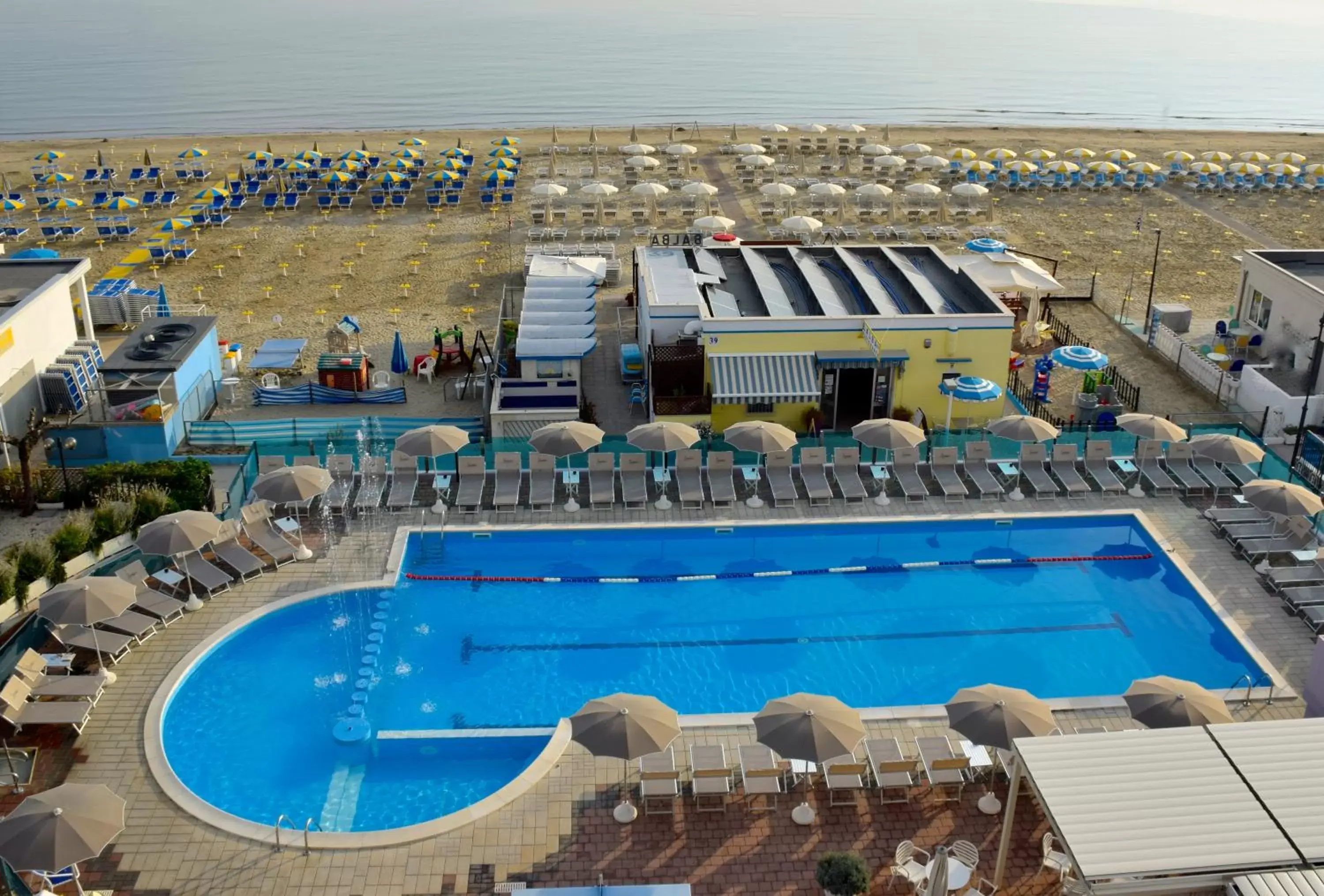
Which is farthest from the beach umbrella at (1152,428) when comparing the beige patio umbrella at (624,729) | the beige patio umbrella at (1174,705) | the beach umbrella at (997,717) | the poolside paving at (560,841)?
the beige patio umbrella at (624,729)

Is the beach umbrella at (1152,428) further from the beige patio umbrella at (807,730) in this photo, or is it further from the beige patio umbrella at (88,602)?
the beige patio umbrella at (88,602)

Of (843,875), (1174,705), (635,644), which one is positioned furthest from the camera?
(635,644)

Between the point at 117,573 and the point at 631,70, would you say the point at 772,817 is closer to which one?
the point at 117,573

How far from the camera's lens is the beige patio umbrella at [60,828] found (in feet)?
34.0

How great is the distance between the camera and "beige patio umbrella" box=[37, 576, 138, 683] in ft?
45.7

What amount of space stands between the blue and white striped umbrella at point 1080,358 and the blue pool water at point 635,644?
15.0ft

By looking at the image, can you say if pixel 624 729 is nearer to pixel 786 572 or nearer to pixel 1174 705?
pixel 1174 705

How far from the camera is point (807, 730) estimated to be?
39.2ft

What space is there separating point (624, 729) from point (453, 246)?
81.7 ft

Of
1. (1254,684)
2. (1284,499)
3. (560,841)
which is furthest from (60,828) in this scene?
(1284,499)

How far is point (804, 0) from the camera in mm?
195250

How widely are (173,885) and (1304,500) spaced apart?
15581 mm

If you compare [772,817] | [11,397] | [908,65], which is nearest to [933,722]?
[772,817]

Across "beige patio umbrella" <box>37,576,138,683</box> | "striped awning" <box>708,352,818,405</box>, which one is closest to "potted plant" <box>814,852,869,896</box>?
"beige patio umbrella" <box>37,576,138,683</box>
